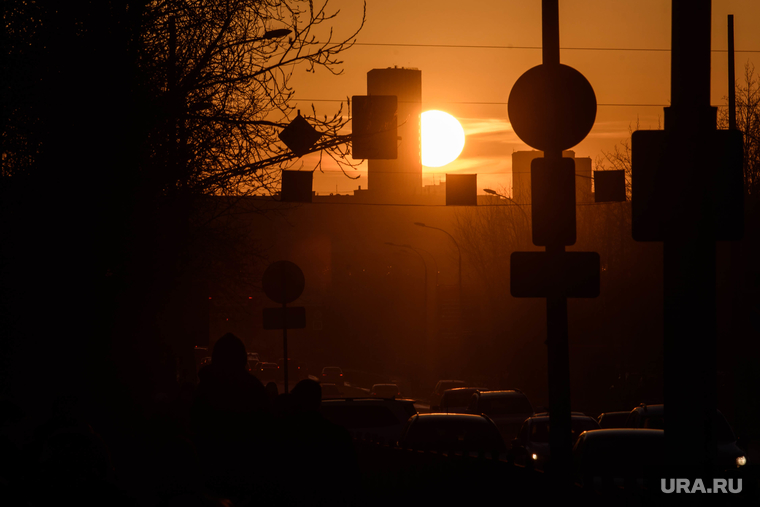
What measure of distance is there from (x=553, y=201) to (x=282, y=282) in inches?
296

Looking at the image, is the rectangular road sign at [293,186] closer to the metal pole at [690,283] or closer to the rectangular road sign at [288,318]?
the rectangular road sign at [288,318]

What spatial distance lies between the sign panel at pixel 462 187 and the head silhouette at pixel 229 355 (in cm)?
1745

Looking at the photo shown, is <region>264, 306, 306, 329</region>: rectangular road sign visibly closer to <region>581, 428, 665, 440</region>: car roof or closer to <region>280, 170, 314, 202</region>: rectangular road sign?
<region>280, 170, 314, 202</region>: rectangular road sign

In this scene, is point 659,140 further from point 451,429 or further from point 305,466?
point 451,429

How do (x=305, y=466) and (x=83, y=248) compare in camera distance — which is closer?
(x=305, y=466)

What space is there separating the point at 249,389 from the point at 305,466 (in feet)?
4.75

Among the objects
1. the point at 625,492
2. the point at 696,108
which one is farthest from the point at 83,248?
the point at 696,108

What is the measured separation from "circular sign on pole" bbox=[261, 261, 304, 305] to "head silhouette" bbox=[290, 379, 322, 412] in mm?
7486

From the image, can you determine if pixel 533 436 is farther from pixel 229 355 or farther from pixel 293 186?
pixel 229 355

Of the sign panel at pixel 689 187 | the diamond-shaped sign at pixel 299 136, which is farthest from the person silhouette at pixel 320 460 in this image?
the diamond-shaped sign at pixel 299 136

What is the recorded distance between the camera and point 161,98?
9344 mm

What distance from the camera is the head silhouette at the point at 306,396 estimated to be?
5.87 m

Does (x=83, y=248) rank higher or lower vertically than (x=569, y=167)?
lower

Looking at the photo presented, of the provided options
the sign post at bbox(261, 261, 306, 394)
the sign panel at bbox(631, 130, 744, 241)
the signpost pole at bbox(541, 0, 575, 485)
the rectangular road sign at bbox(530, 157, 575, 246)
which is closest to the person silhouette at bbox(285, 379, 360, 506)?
the signpost pole at bbox(541, 0, 575, 485)
